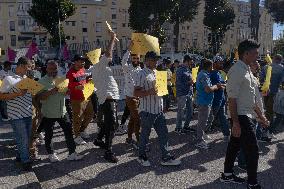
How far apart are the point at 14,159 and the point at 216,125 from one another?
487 cm

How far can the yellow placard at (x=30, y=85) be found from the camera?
597 centimetres

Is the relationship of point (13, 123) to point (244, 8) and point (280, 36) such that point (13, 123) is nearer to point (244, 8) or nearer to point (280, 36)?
point (280, 36)

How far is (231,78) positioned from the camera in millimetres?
5098

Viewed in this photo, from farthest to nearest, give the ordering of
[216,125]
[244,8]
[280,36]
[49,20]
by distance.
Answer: [244,8] → [280,36] → [49,20] → [216,125]

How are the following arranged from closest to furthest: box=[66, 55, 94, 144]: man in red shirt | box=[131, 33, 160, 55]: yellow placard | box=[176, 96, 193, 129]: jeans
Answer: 1. box=[131, 33, 160, 55]: yellow placard
2. box=[66, 55, 94, 144]: man in red shirt
3. box=[176, 96, 193, 129]: jeans

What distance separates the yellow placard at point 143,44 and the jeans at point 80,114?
1.93 metres

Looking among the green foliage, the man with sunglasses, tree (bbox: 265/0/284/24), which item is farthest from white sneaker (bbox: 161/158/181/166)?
tree (bbox: 265/0/284/24)

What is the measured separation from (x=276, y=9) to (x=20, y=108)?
45041 mm

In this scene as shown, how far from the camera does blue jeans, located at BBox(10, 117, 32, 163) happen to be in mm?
6205

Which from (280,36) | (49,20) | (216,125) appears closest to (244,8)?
(280,36)

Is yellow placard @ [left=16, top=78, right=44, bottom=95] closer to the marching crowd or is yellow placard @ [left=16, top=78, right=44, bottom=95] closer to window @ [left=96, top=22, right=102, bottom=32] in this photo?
the marching crowd

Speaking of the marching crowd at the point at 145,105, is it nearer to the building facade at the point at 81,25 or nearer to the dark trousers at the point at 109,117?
the dark trousers at the point at 109,117

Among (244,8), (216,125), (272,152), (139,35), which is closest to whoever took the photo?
(139,35)

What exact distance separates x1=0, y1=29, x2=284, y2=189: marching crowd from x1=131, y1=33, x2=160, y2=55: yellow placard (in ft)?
0.88
